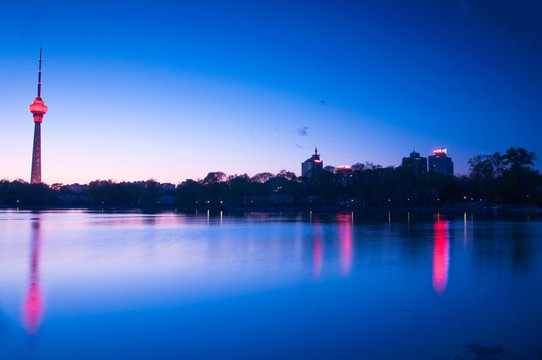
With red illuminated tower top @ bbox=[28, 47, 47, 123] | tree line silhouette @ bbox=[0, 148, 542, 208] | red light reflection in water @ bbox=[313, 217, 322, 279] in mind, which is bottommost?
red light reflection in water @ bbox=[313, 217, 322, 279]

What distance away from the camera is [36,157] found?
14725cm

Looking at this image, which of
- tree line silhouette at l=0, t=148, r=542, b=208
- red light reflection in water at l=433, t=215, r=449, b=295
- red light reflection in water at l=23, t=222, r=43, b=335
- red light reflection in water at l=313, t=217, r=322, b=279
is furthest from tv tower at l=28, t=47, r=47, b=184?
red light reflection in water at l=433, t=215, r=449, b=295

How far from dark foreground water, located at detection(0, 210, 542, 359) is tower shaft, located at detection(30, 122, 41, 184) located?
151 meters

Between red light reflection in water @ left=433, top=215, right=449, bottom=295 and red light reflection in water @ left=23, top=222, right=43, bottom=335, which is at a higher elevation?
red light reflection in water @ left=433, top=215, right=449, bottom=295

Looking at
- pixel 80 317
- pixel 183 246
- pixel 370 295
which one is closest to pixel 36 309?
pixel 80 317

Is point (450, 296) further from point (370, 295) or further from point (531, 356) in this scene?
point (531, 356)

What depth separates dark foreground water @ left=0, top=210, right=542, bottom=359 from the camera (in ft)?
20.8

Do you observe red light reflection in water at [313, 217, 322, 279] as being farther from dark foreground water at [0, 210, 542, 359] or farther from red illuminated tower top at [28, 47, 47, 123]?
red illuminated tower top at [28, 47, 47, 123]

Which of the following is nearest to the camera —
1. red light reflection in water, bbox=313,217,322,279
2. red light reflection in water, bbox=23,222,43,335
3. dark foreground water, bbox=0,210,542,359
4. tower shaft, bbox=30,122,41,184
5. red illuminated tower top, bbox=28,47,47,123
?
dark foreground water, bbox=0,210,542,359

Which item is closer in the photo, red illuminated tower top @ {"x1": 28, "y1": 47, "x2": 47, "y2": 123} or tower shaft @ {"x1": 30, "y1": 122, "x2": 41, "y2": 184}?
red illuminated tower top @ {"x1": 28, "y1": 47, "x2": 47, "y2": 123}

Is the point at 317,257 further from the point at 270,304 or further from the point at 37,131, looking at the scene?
the point at 37,131

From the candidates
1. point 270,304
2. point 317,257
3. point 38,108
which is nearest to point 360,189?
point 317,257

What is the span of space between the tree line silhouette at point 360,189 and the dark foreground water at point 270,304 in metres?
65.6

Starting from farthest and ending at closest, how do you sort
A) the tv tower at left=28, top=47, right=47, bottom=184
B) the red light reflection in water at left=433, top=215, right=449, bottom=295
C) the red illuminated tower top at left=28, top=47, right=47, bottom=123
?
the tv tower at left=28, top=47, right=47, bottom=184
the red illuminated tower top at left=28, top=47, right=47, bottom=123
the red light reflection in water at left=433, top=215, right=449, bottom=295
